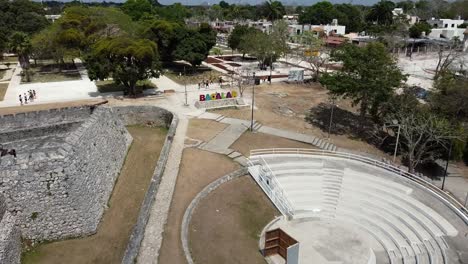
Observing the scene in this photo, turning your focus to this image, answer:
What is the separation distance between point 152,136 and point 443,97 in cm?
2254

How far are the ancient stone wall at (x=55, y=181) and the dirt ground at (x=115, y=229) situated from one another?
547mm

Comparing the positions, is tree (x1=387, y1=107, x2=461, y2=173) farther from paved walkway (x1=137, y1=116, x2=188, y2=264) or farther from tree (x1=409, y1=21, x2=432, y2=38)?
tree (x1=409, y1=21, x2=432, y2=38)

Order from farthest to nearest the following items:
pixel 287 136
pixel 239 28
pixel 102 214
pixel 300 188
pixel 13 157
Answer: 1. pixel 239 28
2. pixel 287 136
3. pixel 300 188
4. pixel 102 214
5. pixel 13 157

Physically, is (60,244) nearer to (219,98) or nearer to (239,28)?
(219,98)

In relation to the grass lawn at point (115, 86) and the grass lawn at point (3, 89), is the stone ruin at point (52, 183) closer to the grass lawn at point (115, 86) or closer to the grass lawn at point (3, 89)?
the grass lawn at point (115, 86)

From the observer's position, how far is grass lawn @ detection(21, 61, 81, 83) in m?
46.6

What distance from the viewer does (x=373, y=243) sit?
17.9 meters

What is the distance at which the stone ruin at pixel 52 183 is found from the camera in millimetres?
16359

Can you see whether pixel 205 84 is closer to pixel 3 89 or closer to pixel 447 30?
pixel 3 89

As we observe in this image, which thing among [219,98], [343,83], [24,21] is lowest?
[219,98]

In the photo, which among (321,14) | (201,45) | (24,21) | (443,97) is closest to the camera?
(443,97)

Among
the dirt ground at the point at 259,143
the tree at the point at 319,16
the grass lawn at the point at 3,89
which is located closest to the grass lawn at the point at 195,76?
the grass lawn at the point at 3,89

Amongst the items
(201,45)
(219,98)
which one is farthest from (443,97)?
(201,45)

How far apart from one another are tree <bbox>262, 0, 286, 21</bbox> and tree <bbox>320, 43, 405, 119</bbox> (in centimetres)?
7399
